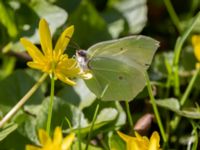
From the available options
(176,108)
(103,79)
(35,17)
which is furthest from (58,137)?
(35,17)

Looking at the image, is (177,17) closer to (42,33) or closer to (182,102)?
(182,102)

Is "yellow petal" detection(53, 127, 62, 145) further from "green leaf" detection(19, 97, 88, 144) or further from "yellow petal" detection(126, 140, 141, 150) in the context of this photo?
"green leaf" detection(19, 97, 88, 144)

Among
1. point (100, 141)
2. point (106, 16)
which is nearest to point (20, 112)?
A: point (100, 141)

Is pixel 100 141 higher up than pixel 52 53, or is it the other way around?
pixel 52 53

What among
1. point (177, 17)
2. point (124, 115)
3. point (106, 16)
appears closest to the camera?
point (124, 115)

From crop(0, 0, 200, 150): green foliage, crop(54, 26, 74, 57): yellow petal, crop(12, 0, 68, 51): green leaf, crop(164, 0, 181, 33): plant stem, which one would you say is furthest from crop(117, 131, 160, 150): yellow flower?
crop(164, 0, 181, 33): plant stem

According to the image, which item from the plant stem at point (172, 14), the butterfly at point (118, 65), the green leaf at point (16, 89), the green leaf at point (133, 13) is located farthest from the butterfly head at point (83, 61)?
the plant stem at point (172, 14)

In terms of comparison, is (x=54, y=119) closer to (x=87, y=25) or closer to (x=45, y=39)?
(x=45, y=39)
